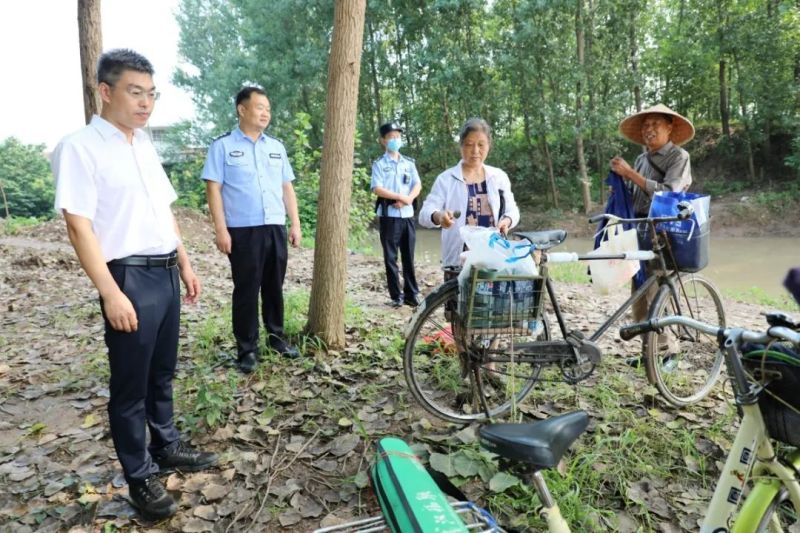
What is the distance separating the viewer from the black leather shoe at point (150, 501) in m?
2.19

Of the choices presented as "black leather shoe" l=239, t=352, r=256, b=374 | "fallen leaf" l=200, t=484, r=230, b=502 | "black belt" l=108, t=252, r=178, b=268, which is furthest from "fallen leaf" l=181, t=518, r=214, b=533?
"black leather shoe" l=239, t=352, r=256, b=374

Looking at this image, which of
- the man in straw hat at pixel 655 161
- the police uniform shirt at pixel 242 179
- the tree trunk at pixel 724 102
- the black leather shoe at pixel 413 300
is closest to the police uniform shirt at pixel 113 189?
the police uniform shirt at pixel 242 179

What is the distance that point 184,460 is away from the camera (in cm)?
251

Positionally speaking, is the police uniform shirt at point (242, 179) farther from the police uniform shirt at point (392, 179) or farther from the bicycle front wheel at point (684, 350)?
the bicycle front wheel at point (684, 350)

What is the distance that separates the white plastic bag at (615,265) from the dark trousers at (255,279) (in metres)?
2.18

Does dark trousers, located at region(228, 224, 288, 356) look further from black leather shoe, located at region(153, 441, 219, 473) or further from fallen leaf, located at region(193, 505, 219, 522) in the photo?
fallen leaf, located at region(193, 505, 219, 522)

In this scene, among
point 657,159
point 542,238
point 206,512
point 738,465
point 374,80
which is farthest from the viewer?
point 374,80

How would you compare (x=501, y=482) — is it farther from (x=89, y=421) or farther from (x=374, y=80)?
(x=374, y=80)

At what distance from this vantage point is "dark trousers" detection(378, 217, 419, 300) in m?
5.43

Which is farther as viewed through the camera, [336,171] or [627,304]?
[336,171]

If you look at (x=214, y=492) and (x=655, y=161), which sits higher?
(x=655, y=161)

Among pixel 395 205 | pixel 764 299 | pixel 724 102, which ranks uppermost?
pixel 724 102

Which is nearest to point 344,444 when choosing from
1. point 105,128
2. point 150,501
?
point 150,501

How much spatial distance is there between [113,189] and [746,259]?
44.4 ft
